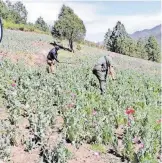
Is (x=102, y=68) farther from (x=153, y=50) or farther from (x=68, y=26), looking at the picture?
(x=153, y=50)

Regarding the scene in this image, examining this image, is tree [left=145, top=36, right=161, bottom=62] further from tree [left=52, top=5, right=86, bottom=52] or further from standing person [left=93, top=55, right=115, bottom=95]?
standing person [left=93, top=55, right=115, bottom=95]

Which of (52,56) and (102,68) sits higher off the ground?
(52,56)

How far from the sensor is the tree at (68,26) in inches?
2557

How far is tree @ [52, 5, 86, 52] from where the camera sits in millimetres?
64944

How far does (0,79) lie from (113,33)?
98666mm

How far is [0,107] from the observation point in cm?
1120

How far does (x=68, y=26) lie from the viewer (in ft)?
216

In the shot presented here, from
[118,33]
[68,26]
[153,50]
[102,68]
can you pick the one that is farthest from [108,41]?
[102,68]

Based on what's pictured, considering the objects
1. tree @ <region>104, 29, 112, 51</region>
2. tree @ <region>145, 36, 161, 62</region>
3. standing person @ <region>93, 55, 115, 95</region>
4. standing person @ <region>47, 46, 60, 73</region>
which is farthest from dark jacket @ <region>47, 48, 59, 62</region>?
tree @ <region>145, 36, 161, 62</region>

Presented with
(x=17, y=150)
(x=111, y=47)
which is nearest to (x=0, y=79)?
(x=17, y=150)

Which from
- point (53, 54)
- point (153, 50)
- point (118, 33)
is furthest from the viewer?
point (153, 50)

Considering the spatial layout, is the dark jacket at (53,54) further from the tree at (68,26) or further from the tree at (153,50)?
the tree at (153,50)

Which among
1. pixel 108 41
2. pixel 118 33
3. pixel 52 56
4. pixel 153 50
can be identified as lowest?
pixel 153 50

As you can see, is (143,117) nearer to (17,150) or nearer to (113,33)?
(17,150)
